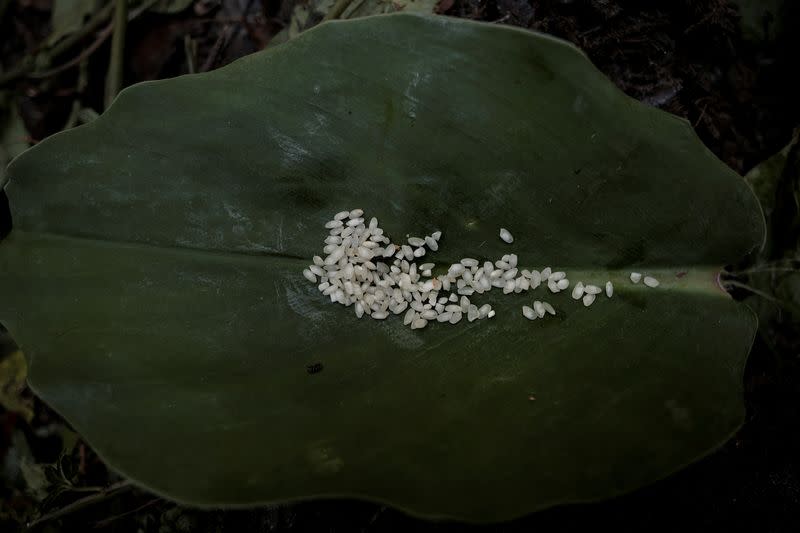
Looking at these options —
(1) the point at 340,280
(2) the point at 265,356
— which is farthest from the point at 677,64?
(2) the point at 265,356

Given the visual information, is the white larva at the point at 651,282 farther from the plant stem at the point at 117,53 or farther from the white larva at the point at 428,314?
the plant stem at the point at 117,53

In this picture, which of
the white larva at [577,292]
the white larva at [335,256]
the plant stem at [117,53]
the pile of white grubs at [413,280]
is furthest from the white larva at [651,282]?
the plant stem at [117,53]

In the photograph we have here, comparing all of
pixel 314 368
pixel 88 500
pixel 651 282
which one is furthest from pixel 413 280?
pixel 88 500

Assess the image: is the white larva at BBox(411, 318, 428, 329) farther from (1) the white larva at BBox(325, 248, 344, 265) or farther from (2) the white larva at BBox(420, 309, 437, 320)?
(1) the white larva at BBox(325, 248, 344, 265)

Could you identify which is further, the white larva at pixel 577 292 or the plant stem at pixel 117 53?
the plant stem at pixel 117 53

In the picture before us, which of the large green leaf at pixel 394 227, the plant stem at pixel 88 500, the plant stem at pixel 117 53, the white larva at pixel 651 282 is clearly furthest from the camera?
the plant stem at pixel 117 53

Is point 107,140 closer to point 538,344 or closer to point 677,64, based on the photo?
point 538,344

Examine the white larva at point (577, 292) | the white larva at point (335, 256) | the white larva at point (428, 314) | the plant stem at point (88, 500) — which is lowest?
the plant stem at point (88, 500)

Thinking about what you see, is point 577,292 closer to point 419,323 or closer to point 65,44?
point 419,323
